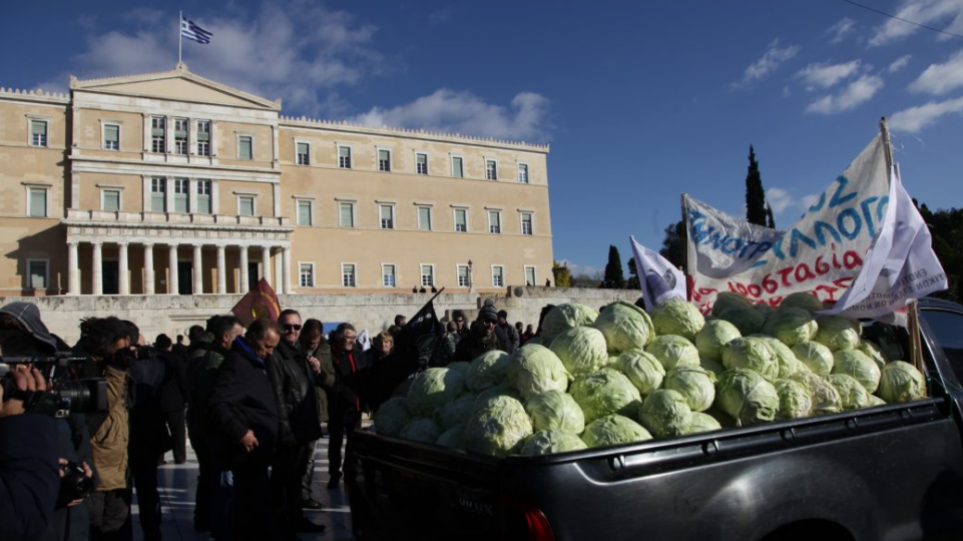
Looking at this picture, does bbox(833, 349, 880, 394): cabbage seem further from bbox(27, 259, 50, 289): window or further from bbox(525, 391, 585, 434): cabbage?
bbox(27, 259, 50, 289): window

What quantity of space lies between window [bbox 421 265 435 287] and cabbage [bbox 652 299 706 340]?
4977cm

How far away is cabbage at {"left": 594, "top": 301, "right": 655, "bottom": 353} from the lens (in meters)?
4.06

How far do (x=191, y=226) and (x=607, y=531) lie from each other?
4584 centimetres

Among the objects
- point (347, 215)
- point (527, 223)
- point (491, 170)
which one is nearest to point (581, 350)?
point (347, 215)

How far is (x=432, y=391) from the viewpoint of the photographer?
4.16 m

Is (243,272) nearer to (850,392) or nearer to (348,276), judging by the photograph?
(348,276)

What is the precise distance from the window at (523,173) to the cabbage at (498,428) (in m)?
57.0

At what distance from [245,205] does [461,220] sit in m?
18.1

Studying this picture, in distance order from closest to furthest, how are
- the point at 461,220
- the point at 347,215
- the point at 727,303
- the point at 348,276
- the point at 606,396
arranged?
1. the point at 606,396
2. the point at 727,303
3. the point at 348,276
4. the point at 347,215
5. the point at 461,220

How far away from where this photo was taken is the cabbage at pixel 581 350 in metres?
3.84

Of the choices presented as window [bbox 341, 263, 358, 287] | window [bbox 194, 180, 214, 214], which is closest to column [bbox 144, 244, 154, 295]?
window [bbox 194, 180, 214, 214]

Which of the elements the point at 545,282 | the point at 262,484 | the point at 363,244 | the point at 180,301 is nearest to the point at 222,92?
the point at 363,244

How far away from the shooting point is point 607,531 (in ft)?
8.48

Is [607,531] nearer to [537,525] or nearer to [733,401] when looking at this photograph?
[537,525]
